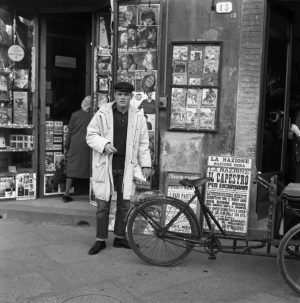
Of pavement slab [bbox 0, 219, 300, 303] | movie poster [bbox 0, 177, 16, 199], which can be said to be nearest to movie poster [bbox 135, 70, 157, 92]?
Answer: pavement slab [bbox 0, 219, 300, 303]

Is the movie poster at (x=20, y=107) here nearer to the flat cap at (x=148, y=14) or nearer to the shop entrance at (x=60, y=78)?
the shop entrance at (x=60, y=78)

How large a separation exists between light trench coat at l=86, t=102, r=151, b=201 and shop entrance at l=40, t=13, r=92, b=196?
7.82ft

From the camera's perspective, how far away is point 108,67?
6613 millimetres

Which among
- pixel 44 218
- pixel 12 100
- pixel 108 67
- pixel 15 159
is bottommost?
pixel 44 218

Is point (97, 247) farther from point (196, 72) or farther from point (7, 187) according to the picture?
point (196, 72)

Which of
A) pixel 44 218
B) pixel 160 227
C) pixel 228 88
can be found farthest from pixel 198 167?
pixel 44 218

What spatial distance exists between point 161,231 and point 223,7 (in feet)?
9.75

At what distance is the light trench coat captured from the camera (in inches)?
198

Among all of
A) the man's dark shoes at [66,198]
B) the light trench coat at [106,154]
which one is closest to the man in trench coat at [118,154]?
the light trench coat at [106,154]

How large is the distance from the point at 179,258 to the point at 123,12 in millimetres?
3309

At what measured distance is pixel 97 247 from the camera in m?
5.14

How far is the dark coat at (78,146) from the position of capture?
6.97m

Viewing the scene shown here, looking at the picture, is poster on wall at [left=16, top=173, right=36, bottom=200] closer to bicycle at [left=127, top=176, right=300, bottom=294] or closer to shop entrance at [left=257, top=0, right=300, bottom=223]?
bicycle at [left=127, top=176, right=300, bottom=294]

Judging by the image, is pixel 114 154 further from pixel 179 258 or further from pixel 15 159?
pixel 15 159
